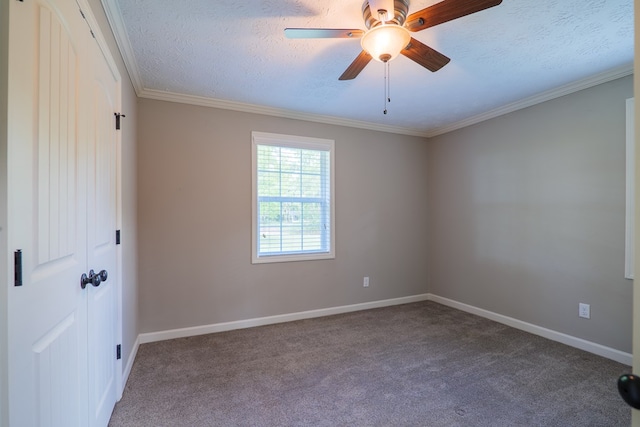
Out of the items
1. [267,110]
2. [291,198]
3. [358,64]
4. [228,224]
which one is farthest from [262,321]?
[358,64]

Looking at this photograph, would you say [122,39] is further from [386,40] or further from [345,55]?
[386,40]

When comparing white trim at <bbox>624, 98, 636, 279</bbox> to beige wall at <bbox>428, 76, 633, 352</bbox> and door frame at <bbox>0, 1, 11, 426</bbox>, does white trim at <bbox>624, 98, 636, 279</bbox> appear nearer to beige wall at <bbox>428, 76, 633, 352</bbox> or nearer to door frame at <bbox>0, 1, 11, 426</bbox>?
beige wall at <bbox>428, 76, 633, 352</bbox>

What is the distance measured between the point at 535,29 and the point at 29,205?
2772 millimetres

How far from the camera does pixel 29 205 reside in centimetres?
90

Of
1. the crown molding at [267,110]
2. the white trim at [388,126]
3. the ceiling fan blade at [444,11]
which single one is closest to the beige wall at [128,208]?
the crown molding at [267,110]

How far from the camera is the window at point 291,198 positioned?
3.40 m

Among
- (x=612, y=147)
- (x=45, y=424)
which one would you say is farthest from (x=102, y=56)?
(x=612, y=147)

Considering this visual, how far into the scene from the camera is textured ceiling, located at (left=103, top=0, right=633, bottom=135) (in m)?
1.80

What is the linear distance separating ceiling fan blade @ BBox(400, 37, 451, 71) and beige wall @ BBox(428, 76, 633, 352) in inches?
72.9

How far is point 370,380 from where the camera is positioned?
2.27 metres

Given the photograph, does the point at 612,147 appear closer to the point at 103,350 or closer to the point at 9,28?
the point at 9,28

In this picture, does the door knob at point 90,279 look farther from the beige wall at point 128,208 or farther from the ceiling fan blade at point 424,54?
the ceiling fan blade at point 424,54

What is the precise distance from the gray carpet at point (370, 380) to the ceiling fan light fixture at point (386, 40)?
7.01ft

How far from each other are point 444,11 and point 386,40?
29 centimetres
